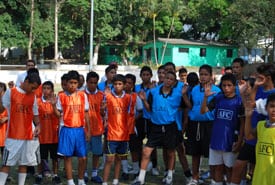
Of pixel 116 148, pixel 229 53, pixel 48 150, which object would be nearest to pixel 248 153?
pixel 116 148

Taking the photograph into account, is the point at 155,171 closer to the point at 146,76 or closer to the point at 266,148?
the point at 146,76

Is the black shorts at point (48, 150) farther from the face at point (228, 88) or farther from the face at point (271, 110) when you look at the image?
the face at point (271, 110)

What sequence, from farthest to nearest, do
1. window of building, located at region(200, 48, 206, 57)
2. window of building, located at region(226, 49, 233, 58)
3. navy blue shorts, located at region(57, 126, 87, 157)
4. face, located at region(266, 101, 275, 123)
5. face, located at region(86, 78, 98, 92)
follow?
window of building, located at region(226, 49, 233, 58) → window of building, located at region(200, 48, 206, 57) → face, located at region(86, 78, 98, 92) → navy blue shorts, located at region(57, 126, 87, 157) → face, located at region(266, 101, 275, 123)

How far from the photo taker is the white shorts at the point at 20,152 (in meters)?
5.62

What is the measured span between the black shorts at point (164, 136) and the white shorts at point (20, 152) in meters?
1.57

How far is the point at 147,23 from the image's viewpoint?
4453 cm

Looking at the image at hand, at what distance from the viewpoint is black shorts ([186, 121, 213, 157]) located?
20.1 feet

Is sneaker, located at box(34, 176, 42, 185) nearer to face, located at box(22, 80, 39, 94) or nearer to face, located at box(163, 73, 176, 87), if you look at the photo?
face, located at box(22, 80, 39, 94)

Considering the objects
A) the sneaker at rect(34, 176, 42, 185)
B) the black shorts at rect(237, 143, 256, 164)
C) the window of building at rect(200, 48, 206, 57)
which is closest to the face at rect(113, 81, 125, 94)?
the sneaker at rect(34, 176, 42, 185)

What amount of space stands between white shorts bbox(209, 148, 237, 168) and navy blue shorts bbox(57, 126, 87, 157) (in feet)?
5.63

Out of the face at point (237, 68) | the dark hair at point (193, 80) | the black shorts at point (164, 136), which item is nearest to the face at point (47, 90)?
the black shorts at point (164, 136)

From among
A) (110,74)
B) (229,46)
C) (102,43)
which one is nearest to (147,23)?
(102,43)

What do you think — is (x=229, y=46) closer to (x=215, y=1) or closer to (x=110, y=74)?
(x=215, y=1)

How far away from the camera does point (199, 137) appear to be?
6176mm
